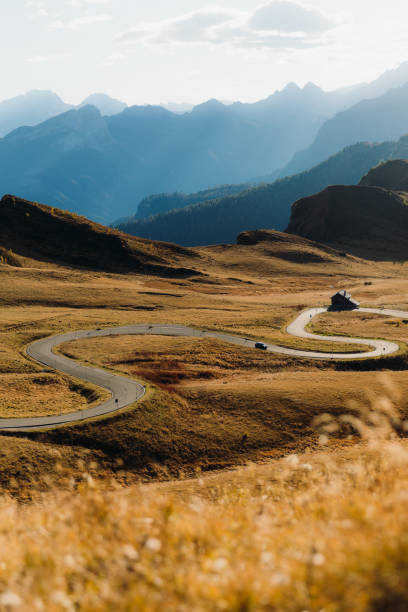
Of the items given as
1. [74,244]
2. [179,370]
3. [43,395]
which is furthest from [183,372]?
[74,244]

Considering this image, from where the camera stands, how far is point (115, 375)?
4672cm

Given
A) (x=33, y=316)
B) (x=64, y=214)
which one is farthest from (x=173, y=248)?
(x=33, y=316)

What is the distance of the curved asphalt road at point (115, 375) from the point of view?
34.3 meters

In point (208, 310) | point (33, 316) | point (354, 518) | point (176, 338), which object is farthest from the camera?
point (208, 310)

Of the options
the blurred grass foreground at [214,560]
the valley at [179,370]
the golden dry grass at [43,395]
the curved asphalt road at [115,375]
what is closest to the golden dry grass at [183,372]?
the valley at [179,370]

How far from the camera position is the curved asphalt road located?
34344mm

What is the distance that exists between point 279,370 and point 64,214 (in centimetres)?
15040

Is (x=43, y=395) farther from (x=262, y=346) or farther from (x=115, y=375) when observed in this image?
(x=262, y=346)

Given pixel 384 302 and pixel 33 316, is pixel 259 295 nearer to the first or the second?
pixel 384 302

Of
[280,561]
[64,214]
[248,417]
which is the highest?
[64,214]

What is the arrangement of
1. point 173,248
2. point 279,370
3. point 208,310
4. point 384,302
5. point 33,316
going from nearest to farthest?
point 279,370, point 33,316, point 208,310, point 384,302, point 173,248

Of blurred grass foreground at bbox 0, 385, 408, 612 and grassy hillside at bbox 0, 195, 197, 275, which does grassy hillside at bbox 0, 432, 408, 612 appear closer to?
blurred grass foreground at bbox 0, 385, 408, 612

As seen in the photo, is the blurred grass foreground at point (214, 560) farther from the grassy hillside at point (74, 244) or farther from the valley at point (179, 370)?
Answer: the grassy hillside at point (74, 244)

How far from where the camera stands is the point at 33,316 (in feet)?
262
